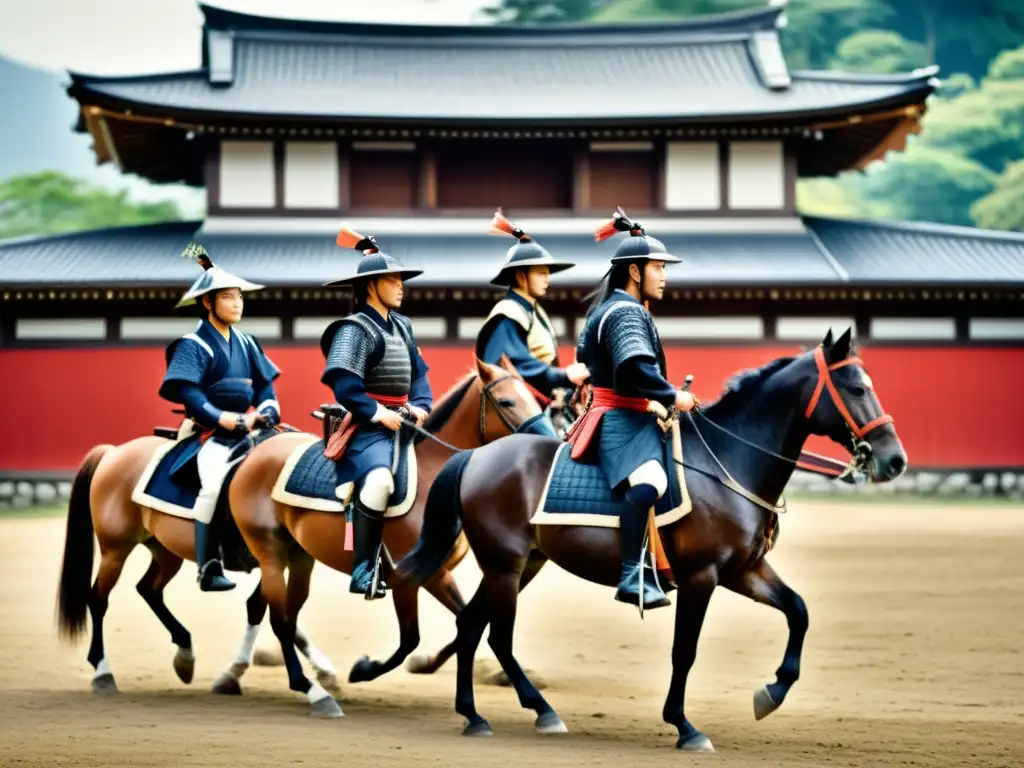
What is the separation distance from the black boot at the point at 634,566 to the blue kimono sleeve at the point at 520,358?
1.94 m

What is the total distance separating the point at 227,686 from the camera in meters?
7.62

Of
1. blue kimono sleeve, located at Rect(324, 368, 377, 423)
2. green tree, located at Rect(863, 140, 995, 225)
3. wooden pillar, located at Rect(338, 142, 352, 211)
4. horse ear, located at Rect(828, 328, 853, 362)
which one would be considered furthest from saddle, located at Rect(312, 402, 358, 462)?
green tree, located at Rect(863, 140, 995, 225)

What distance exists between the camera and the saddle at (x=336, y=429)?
7.24m

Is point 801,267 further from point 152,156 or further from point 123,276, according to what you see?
point 152,156

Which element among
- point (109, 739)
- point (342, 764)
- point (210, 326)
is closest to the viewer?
point (342, 764)

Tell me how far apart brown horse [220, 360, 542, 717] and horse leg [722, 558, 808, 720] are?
1400mm

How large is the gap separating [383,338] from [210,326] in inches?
47.5

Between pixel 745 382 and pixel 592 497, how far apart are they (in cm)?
88

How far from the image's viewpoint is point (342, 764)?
5.62 metres

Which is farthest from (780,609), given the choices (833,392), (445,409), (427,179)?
(427,179)

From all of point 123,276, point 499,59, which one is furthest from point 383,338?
point 499,59

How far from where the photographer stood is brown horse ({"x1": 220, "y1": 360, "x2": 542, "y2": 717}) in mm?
7141

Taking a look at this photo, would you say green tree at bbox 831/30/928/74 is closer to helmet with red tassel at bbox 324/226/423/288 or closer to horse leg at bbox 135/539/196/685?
helmet with red tassel at bbox 324/226/423/288

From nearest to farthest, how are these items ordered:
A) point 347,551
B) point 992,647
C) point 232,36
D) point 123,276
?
point 347,551
point 992,647
point 123,276
point 232,36
